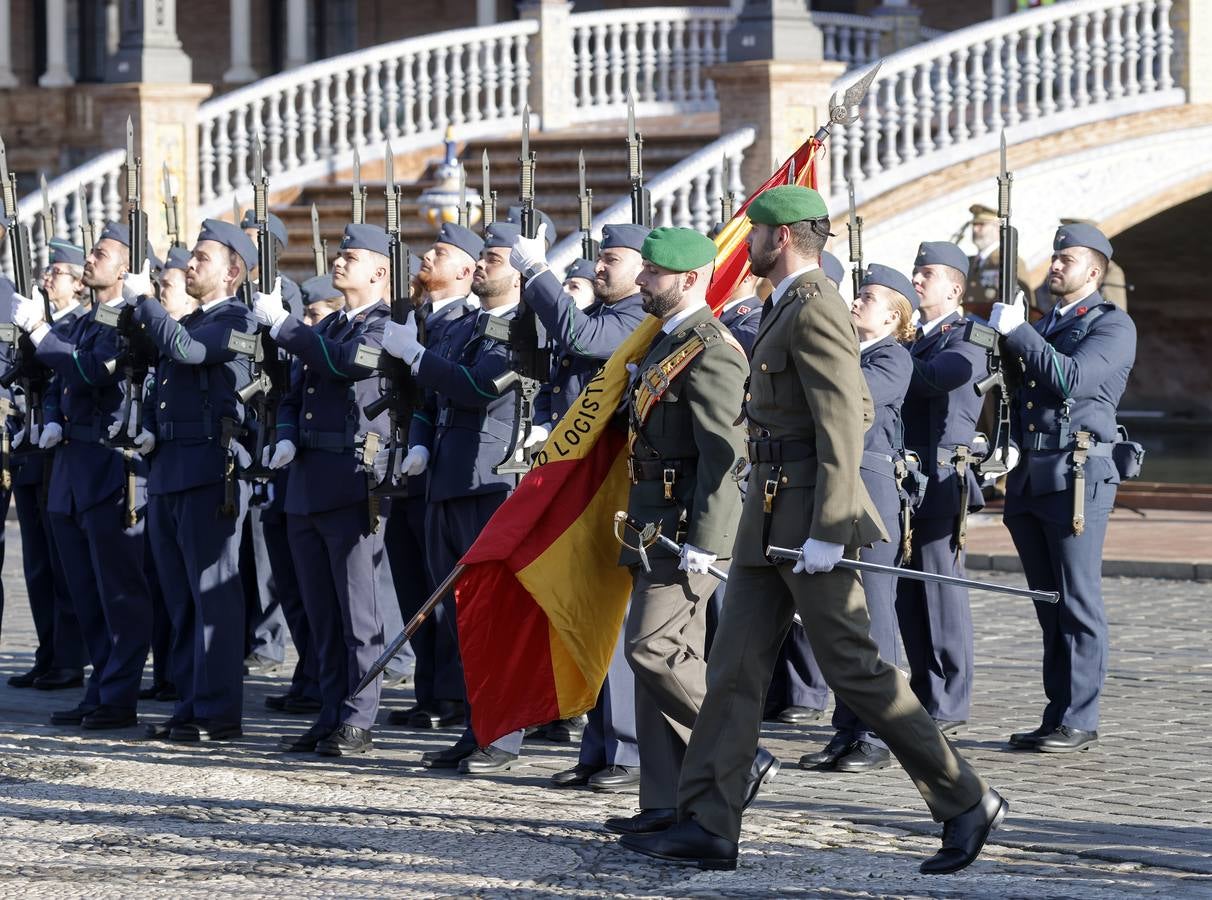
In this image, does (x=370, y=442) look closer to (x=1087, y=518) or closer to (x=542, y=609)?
(x=542, y=609)

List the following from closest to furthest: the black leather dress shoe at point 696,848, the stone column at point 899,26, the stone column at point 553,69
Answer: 1. the black leather dress shoe at point 696,848
2. the stone column at point 553,69
3. the stone column at point 899,26

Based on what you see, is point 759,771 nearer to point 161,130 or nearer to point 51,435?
point 51,435

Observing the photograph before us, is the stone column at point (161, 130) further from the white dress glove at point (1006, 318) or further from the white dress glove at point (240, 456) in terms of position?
the white dress glove at point (1006, 318)

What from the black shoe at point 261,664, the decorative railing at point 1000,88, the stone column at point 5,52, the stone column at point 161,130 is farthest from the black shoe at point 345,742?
the stone column at point 5,52

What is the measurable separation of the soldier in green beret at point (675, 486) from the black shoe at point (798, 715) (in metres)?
2.21

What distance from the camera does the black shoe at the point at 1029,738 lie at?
8.40 m

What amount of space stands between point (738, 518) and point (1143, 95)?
13.1 metres

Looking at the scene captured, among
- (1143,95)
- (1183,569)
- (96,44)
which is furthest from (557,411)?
(96,44)

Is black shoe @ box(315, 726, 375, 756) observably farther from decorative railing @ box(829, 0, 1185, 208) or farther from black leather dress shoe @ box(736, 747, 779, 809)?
decorative railing @ box(829, 0, 1185, 208)

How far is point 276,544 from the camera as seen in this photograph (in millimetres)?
9867

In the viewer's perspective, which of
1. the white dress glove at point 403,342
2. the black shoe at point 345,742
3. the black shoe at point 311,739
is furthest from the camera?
the black shoe at point 311,739

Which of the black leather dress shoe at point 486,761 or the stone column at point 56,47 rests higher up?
the stone column at point 56,47

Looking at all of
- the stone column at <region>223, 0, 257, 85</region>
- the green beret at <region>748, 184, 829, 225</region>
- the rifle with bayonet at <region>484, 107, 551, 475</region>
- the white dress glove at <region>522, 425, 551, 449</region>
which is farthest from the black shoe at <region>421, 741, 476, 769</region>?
the stone column at <region>223, 0, 257, 85</region>

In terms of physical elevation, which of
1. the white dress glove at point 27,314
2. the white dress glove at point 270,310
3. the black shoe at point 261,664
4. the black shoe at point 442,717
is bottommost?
the black shoe at point 261,664
